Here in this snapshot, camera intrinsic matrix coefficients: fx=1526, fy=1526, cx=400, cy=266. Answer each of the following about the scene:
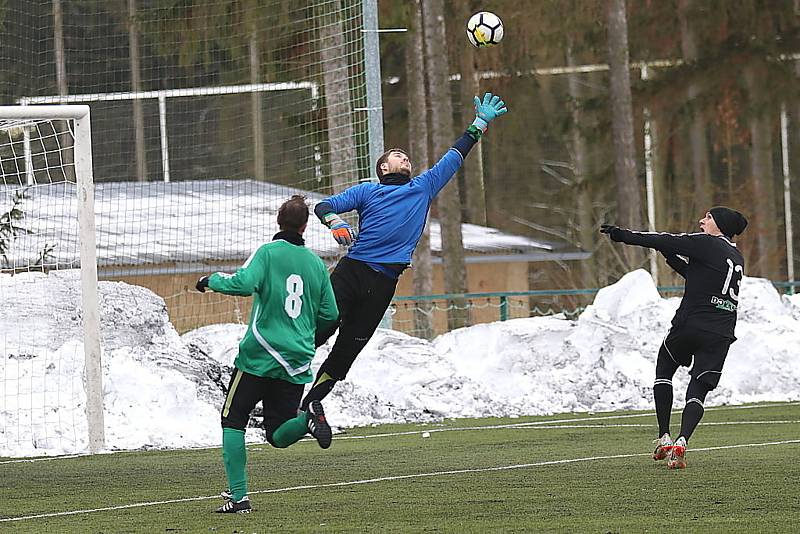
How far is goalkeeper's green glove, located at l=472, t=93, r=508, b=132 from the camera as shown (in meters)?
11.2

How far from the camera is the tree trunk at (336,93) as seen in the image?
19.8 metres

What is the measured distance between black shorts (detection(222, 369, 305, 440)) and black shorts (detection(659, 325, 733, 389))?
352 cm

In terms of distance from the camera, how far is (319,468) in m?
11.4

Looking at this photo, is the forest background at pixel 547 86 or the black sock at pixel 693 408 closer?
the black sock at pixel 693 408

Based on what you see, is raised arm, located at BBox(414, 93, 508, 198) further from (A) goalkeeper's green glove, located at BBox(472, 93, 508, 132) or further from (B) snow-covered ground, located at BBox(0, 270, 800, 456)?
(B) snow-covered ground, located at BBox(0, 270, 800, 456)

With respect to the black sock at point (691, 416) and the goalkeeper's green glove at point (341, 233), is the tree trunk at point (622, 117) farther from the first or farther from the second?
the goalkeeper's green glove at point (341, 233)

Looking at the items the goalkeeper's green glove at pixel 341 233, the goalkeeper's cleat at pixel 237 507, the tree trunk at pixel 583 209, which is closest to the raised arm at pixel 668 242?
the goalkeeper's green glove at pixel 341 233

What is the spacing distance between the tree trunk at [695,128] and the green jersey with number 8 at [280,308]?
97.0ft

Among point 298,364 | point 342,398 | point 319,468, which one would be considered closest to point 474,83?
point 342,398

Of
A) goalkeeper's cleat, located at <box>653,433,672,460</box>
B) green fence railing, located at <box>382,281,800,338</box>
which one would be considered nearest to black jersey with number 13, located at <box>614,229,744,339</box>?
goalkeeper's cleat, located at <box>653,433,672,460</box>

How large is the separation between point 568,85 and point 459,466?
37.1 m

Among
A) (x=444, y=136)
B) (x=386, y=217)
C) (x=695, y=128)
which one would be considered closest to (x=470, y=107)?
(x=695, y=128)

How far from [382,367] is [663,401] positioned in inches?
295

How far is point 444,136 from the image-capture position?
29609 millimetres
